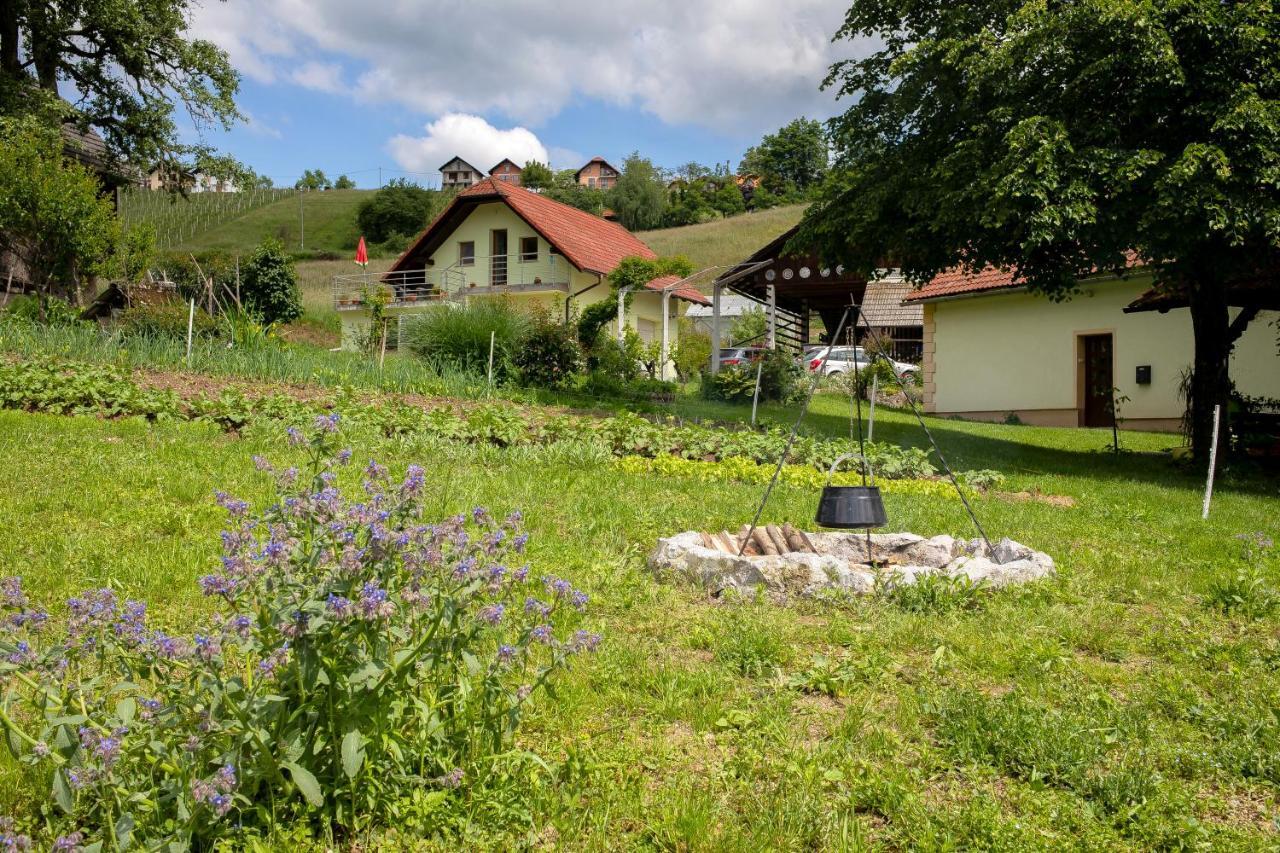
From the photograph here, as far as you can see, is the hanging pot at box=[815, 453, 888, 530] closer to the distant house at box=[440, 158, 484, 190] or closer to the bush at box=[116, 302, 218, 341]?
the bush at box=[116, 302, 218, 341]

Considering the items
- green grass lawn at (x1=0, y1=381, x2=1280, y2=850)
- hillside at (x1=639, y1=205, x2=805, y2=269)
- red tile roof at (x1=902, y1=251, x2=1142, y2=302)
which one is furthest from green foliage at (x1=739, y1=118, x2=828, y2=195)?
green grass lawn at (x1=0, y1=381, x2=1280, y2=850)

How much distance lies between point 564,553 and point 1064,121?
31.1 ft

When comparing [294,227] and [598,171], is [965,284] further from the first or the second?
[598,171]

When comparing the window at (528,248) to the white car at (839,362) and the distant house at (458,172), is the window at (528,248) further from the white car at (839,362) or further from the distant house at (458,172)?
the distant house at (458,172)

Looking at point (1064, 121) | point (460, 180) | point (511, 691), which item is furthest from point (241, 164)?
point (460, 180)

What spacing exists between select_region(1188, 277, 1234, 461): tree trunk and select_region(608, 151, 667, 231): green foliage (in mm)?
62630

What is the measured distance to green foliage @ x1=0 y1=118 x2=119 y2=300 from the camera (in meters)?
14.0

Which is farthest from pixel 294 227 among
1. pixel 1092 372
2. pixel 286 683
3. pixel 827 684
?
pixel 286 683

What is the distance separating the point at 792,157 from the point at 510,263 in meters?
59.9

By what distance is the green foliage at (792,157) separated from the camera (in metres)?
82.1

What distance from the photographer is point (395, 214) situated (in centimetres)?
5844

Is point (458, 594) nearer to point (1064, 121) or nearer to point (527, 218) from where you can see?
point (1064, 121)

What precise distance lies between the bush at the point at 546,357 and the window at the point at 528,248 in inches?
548

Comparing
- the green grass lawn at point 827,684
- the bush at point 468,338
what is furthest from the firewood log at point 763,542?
the bush at point 468,338
